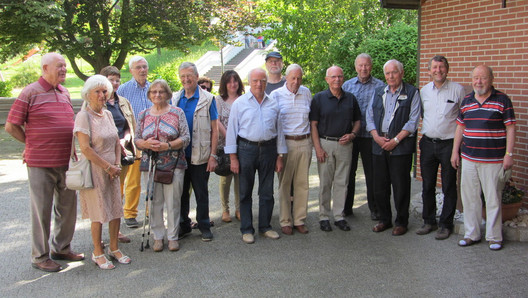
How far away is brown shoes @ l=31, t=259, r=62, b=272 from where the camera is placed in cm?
480

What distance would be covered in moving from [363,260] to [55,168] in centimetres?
314

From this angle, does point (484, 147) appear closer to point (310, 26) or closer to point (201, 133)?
point (201, 133)

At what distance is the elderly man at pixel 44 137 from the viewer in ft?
15.4

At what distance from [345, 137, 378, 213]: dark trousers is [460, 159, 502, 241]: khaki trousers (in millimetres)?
1261

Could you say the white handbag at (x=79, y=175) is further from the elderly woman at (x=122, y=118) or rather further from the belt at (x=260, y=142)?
the belt at (x=260, y=142)

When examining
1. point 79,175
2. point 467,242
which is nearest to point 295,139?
point 467,242

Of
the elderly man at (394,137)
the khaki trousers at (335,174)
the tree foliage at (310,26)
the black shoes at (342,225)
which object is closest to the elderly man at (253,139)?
the khaki trousers at (335,174)

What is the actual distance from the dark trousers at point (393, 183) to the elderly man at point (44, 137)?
3441 mm

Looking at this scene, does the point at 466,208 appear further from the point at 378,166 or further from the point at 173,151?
the point at 173,151

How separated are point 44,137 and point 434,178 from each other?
4163 millimetres

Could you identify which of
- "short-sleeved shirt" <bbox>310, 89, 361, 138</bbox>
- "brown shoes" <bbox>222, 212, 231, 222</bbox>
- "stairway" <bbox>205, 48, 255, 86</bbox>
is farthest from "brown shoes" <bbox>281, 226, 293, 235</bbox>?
"stairway" <bbox>205, 48, 255, 86</bbox>

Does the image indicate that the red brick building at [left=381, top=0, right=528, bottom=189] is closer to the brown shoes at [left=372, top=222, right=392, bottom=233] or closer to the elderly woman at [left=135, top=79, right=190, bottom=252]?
the brown shoes at [left=372, top=222, right=392, bottom=233]

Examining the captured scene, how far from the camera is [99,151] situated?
477 cm

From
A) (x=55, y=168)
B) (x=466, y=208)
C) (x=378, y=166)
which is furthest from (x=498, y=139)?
(x=55, y=168)
